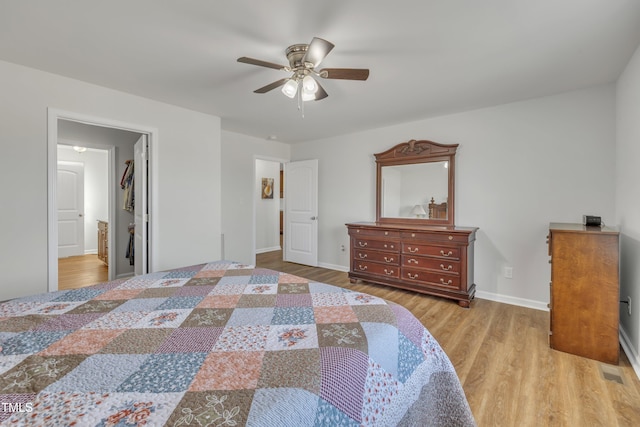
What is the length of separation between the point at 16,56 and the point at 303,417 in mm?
3311

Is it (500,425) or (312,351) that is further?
(500,425)

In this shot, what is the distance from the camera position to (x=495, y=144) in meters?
3.35

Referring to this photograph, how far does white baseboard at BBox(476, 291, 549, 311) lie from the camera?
122 inches

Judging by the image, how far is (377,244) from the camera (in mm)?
3857

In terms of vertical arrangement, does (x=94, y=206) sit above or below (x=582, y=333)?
above

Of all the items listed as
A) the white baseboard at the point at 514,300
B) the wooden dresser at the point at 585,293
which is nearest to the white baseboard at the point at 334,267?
the white baseboard at the point at 514,300

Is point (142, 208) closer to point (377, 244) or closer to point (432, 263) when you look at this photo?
point (377, 244)

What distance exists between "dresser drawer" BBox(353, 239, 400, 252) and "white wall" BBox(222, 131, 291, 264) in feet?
6.37

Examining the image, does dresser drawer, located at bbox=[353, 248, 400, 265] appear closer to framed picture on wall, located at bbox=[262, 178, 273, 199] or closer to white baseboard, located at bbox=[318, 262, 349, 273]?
white baseboard, located at bbox=[318, 262, 349, 273]

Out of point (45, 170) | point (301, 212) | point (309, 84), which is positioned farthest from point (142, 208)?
point (301, 212)

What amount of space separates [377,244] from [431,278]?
0.80 metres

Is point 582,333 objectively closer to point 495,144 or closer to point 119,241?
point 495,144

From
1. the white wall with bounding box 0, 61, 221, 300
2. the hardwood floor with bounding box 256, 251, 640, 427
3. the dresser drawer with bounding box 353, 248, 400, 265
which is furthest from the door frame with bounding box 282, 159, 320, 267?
the hardwood floor with bounding box 256, 251, 640, 427

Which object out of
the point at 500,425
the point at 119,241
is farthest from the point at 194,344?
the point at 119,241
